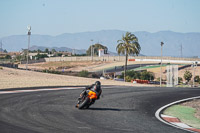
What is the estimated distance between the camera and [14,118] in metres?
11.2

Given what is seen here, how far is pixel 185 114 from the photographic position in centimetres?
1614

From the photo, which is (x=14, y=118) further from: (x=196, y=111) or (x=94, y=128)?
(x=196, y=111)

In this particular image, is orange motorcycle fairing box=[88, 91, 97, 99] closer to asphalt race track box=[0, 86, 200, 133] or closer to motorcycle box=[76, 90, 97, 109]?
motorcycle box=[76, 90, 97, 109]

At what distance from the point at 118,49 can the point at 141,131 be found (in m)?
58.8

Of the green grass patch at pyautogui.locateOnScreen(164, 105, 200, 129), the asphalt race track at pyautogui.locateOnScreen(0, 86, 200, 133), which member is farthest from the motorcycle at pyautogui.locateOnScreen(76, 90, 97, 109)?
the green grass patch at pyautogui.locateOnScreen(164, 105, 200, 129)

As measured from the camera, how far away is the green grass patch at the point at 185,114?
13688 millimetres

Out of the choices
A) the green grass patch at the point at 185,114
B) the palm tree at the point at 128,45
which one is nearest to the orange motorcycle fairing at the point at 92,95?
the green grass patch at the point at 185,114

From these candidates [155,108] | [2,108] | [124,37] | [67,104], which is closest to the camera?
[2,108]

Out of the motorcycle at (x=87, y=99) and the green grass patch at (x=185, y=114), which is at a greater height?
the motorcycle at (x=87, y=99)

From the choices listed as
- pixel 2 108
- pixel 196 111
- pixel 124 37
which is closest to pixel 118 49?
pixel 124 37

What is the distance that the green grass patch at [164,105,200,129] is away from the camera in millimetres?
13688

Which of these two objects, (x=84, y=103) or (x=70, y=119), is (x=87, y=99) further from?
(x=70, y=119)

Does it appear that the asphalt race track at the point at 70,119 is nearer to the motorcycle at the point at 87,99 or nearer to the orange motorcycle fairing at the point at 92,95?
the motorcycle at the point at 87,99

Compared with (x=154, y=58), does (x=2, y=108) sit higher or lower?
→ lower
